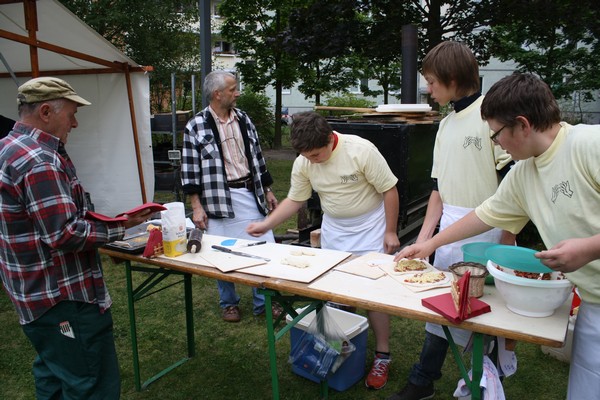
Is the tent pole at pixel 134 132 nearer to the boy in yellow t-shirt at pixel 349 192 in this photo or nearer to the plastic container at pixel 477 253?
the boy in yellow t-shirt at pixel 349 192

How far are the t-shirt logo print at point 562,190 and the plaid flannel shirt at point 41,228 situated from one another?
5.82ft

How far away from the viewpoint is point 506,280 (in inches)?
68.9

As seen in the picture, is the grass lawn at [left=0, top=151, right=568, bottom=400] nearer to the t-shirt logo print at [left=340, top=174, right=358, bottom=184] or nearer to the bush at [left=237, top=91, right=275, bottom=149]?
the t-shirt logo print at [left=340, top=174, right=358, bottom=184]

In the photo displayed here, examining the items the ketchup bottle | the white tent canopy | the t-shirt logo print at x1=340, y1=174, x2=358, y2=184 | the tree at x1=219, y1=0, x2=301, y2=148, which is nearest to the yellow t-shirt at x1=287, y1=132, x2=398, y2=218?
the t-shirt logo print at x1=340, y1=174, x2=358, y2=184

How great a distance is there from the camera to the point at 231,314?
3.99m

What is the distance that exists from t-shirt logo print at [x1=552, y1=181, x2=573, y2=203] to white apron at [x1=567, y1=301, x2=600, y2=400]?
0.41 metres

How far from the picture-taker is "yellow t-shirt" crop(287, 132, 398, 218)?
285cm

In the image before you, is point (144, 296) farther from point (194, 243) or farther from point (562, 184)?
point (562, 184)

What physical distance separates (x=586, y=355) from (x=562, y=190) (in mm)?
606

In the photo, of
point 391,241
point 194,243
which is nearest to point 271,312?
point 194,243

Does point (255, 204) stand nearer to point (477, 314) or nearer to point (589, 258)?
point (477, 314)

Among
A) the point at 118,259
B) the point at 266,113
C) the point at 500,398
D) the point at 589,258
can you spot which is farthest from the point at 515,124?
the point at 266,113

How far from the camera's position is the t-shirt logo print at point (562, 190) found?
5.14 ft

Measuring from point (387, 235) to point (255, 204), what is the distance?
4.11ft
